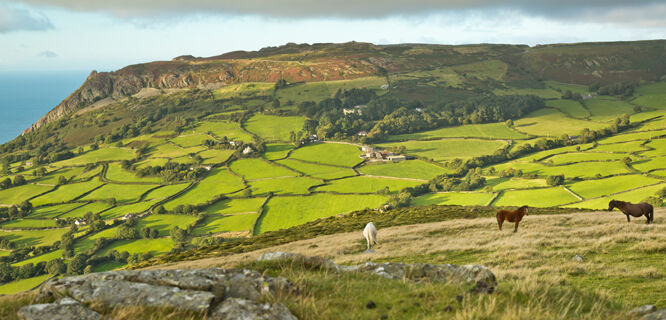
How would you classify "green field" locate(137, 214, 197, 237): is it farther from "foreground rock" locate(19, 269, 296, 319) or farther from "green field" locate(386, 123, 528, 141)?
"green field" locate(386, 123, 528, 141)

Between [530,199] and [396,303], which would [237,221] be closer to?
[530,199]

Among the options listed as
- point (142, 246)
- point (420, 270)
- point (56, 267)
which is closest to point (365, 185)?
point (142, 246)

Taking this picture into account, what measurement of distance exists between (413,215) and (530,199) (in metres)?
50.9

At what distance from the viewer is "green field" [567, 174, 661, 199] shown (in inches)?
3516

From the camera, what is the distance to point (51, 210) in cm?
12006

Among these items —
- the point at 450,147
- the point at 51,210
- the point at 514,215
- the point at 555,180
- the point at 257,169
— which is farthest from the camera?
the point at 450,147

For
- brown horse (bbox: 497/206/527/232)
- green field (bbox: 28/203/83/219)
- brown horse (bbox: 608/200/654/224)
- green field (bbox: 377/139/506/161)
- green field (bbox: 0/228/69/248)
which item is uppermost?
brown horse (bbox: 608/200/654/224)

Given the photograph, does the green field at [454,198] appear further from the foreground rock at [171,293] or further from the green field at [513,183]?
the foreground rock at [171,293]

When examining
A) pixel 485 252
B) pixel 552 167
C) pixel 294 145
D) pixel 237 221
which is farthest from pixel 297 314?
pixel 294 145

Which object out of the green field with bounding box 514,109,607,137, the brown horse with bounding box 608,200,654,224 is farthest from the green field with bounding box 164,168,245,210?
the green field with bounding box 514,109,607,137

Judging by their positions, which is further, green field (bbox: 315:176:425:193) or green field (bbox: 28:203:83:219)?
green field (bbox: 28:203:83:219)

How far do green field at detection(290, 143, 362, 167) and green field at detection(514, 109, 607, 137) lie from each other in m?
81.5

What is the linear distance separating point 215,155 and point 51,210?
58.7m

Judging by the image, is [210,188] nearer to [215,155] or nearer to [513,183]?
[215,155]
